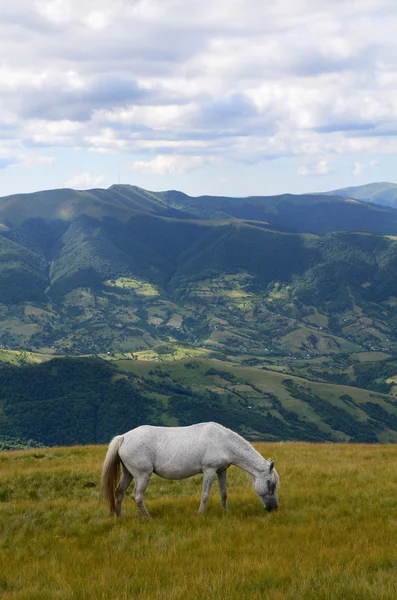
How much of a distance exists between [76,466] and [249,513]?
37.0 feet

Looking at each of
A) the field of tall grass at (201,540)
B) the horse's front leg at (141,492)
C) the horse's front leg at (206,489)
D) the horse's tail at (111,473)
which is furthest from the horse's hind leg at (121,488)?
the horse's front leg at (206,489)

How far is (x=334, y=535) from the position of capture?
14977mm

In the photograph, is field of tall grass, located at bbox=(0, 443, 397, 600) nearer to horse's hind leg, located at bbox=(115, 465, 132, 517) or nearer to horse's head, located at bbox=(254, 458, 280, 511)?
horse's head, located at bbox=(254, 458, 280, 511)

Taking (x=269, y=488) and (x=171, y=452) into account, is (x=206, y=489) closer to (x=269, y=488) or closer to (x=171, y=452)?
(x=171, y=452)

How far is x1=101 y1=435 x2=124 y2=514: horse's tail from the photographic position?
18016mm

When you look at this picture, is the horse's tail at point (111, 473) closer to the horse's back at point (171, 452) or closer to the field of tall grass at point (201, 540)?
the horse's back at point (171, 452)

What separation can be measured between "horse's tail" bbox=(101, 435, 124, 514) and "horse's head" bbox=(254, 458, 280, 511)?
433 centimetres

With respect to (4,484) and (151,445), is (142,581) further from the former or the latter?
(4,484)

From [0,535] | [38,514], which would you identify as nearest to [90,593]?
[0,535]

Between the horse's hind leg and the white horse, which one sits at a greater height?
the white horse

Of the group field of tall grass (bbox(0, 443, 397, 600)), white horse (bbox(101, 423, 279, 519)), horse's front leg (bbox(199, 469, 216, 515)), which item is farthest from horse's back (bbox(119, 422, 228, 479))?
field of tall grass (bbox(0, 443, 397, 600))

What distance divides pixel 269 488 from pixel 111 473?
190 inches

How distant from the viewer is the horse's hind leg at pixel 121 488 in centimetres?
1812

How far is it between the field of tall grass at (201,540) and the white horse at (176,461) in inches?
29.1
